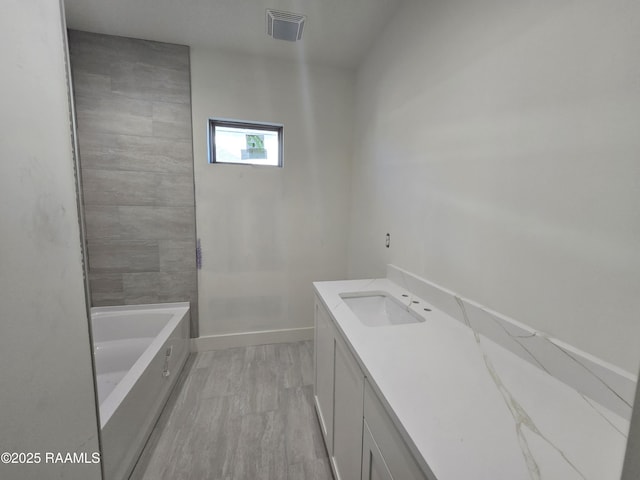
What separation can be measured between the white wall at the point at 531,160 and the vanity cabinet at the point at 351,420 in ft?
1.98

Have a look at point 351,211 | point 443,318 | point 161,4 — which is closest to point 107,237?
point 161,4

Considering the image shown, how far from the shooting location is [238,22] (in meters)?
1.77

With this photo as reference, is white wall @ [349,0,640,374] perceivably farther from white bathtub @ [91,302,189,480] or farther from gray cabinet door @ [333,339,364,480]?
white bathtub @ [91,302,189,480]

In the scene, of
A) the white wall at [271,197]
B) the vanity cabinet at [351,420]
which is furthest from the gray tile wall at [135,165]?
the vanity cabinet at [351,420]

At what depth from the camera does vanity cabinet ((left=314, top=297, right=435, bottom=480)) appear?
654 millimetres

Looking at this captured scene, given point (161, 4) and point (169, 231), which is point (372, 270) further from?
point (161, 4)

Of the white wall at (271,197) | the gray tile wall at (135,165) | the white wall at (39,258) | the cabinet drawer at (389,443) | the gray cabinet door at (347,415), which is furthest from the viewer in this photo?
the white wall at (271,197)

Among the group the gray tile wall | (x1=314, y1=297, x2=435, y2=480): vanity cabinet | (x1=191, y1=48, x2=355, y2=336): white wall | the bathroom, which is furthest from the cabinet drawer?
the gray tile wall

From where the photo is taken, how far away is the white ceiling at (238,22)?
5.32ft

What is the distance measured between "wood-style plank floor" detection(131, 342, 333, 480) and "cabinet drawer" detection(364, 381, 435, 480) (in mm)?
849

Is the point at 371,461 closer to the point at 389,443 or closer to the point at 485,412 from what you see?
the point at 389,443

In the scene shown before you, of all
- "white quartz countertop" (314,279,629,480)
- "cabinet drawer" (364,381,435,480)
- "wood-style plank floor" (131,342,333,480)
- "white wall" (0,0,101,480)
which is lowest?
"wood-style plank floor" (131,342,333,480)

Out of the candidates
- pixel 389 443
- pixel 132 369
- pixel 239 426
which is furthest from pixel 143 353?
pixel 389 443

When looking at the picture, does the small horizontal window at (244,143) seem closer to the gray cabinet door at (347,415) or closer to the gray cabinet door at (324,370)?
the gray cabinet door at (324,370)
